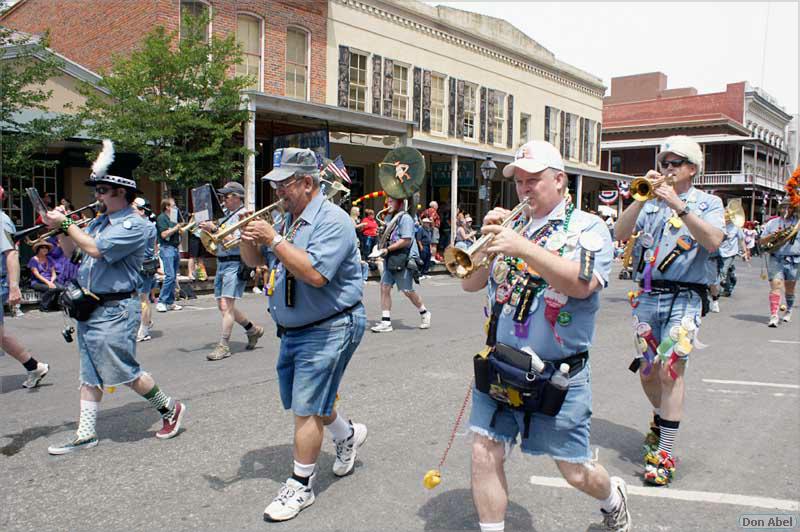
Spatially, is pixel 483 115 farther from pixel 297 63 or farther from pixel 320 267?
pixel 320 267

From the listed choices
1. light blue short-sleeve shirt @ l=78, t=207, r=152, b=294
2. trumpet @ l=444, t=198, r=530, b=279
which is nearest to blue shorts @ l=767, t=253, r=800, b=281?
trumpet @ l=444, t=198, r=530, b=279

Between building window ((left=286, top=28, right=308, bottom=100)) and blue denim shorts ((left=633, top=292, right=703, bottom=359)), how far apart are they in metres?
17.3

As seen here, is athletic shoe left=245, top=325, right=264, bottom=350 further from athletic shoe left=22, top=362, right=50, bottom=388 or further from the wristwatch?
the wristwatch

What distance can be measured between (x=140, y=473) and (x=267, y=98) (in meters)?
12.9

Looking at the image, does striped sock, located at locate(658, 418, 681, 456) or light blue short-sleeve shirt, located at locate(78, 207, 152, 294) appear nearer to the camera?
striped sock, located at locate(658, 418, 681, 456)

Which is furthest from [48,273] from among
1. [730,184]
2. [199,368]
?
[730,184]

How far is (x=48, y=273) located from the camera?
10.8 meters

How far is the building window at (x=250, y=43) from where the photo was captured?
18750 mm

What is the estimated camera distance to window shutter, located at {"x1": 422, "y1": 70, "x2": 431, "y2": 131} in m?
A: 24.0

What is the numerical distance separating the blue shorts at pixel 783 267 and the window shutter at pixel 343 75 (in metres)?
14.0

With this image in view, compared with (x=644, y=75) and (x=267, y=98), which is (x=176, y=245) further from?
(x=644, y=75)

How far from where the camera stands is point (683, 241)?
163 inches

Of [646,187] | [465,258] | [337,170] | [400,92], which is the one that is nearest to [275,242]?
[465,258]

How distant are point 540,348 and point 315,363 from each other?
1289mm
